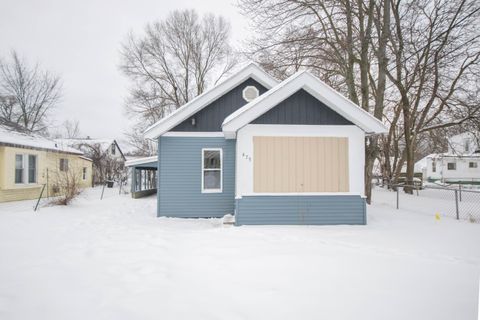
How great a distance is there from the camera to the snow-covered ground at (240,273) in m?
2.75

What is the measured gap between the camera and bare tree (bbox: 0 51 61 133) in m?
22.1

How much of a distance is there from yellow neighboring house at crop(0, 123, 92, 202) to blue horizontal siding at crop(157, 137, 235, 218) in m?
4.26

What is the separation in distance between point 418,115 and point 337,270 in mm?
16742

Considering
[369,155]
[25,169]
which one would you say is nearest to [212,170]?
[369,155]

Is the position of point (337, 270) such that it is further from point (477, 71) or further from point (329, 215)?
point (477, 71)

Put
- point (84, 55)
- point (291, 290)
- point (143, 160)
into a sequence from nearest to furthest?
point (291, 290), point (84, 55), point (143, 160)

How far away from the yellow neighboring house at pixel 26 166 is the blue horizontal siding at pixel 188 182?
14.0 feet

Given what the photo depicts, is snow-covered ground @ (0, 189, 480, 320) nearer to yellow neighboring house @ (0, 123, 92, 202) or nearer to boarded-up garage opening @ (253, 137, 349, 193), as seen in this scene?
boarded-up garage opening @ (253, 137, 349, 193)

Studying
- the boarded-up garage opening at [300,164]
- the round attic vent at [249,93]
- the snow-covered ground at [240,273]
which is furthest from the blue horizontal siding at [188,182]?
the snow-covered ground at [240,273]

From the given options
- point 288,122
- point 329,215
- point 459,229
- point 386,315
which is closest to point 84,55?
point 288,122

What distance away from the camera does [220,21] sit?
2264cm

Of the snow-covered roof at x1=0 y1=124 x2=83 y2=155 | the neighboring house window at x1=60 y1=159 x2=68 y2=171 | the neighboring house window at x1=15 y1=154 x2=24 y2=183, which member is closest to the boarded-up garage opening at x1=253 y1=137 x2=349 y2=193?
the snow-covered roof at x1=0 y1=124 x2=83 y2=155

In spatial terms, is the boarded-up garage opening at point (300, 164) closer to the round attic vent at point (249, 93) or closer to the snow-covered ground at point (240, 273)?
the snow-covered ground at point (240, 273)

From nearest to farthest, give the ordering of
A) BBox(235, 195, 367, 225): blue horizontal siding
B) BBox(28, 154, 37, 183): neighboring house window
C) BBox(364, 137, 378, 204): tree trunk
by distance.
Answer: BBox(235, 195, 367, 225): blue horizontal siding < BBox(364, 137, 378, 204): tree trunk < BBox(28, 154, 37, 183): neighboring house window
